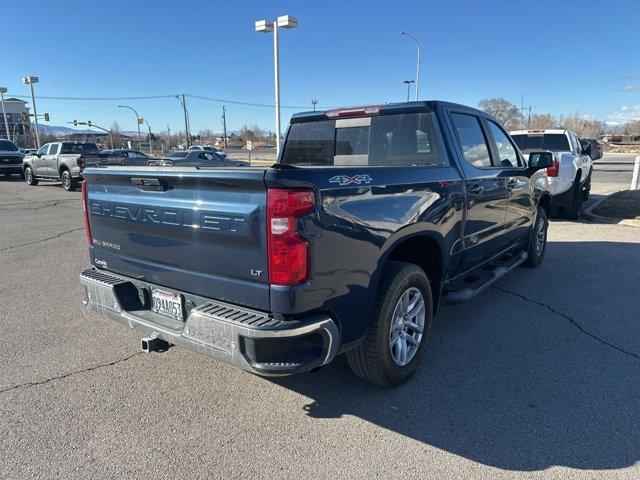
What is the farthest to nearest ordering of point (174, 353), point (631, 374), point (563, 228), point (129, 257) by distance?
point (563, 228) < point (174, 353) < point (631, 374) < point (129, 257)

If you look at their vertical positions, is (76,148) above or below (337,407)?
above

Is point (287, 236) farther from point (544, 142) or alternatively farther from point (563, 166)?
point (544, 142)

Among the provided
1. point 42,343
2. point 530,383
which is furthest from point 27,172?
point 530,383

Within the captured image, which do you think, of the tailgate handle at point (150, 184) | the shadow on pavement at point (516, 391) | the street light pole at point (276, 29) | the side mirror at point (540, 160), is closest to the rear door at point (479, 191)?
the shadow on pavement at point (516, 391)

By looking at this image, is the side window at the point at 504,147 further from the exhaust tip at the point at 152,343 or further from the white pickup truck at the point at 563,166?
the exhaust tip at the point at 152,343

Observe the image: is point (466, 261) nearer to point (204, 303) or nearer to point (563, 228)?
point (204, 303)

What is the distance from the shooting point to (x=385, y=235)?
291cm

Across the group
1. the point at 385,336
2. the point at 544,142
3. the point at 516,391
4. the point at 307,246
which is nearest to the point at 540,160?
the point at 516,391

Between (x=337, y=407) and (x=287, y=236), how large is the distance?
138 cm

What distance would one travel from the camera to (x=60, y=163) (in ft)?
61.0

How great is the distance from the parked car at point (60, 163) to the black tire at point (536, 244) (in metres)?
15.9

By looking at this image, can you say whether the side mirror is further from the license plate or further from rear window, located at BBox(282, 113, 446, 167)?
the license plate

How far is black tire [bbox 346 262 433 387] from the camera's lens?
2.96 m

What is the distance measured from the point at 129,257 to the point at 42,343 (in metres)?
1.53
